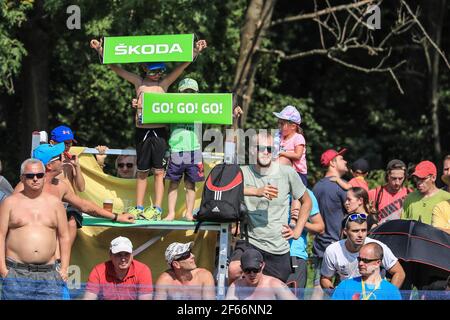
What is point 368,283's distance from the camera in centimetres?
889

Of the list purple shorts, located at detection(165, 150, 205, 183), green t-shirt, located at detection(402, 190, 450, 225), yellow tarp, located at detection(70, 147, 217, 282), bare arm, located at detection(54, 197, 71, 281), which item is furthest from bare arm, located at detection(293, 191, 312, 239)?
bare arm, located at detection(54, 197, 71, 281)

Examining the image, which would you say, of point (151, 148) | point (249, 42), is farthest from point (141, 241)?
point (249, 42)

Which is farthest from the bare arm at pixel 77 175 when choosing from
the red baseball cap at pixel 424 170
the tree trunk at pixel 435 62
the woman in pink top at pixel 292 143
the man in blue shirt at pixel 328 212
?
the tree trunk at pixel 435 62

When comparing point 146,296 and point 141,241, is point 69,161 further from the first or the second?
point 146,296

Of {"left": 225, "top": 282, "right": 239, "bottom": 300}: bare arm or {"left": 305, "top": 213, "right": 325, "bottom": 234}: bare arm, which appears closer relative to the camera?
{"left": 225, "top": 282, "right": 239, "bottom": 300}: bare arm

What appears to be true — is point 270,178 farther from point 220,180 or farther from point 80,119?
point 80,119

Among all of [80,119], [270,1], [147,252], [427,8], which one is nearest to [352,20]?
[427,8]

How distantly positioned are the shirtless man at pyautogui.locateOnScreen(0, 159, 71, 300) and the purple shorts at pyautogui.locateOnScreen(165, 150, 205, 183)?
1.61 meters

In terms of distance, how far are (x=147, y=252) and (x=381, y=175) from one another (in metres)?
8.50

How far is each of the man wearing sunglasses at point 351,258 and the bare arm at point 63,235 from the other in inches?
Result: 94.2

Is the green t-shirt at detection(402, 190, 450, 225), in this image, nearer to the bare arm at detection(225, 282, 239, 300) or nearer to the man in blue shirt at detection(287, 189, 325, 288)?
the man in blue shirt at detection(287, 189, 325, 288)

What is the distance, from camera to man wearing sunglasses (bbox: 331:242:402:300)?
28.3ft

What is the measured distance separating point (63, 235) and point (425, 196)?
388 cm

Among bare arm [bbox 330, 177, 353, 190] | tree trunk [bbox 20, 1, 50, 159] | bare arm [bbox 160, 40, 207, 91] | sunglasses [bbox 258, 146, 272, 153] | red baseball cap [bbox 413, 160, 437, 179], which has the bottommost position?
bare arm [bbox 330, 177, 353, 190]
